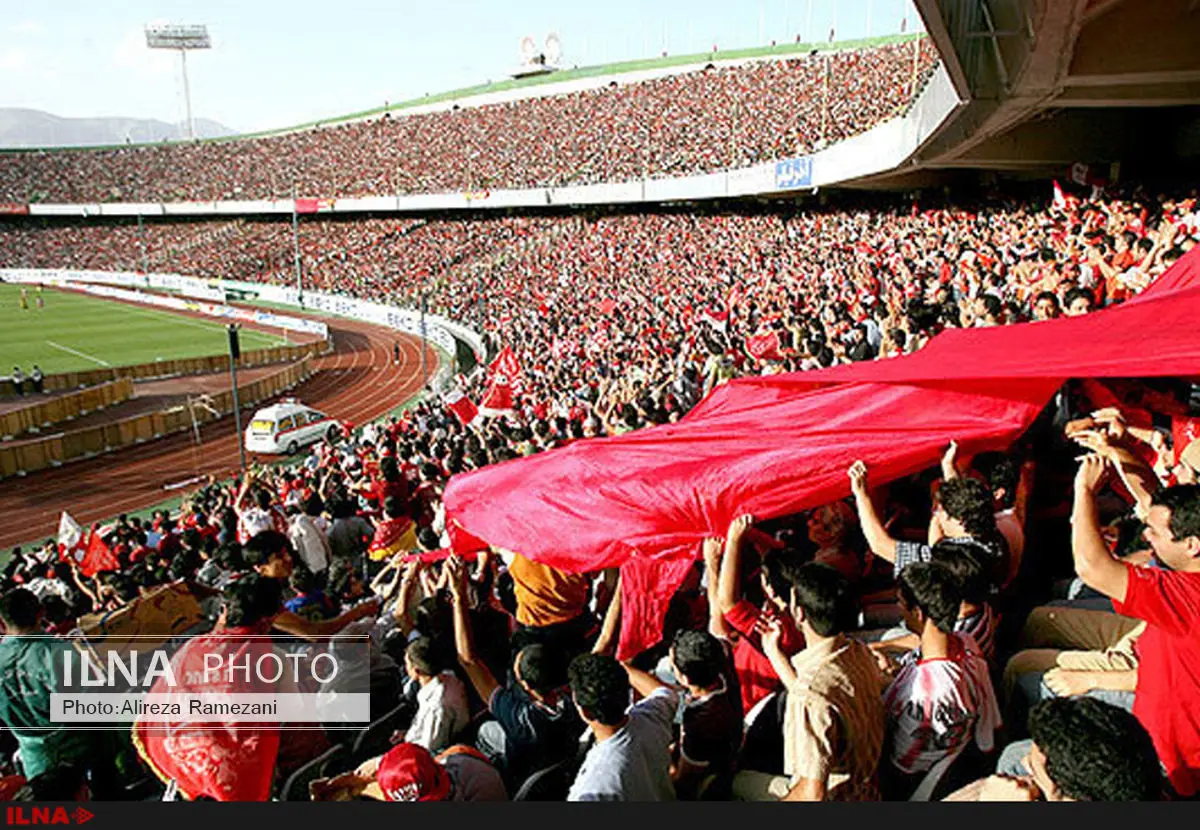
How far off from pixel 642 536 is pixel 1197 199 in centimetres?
998

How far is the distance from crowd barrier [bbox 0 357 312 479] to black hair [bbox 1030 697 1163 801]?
24.5 meters

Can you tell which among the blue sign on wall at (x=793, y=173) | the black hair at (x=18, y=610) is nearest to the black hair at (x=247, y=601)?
the black hair at (x=18, y=610)

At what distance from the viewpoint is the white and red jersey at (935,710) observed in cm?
260

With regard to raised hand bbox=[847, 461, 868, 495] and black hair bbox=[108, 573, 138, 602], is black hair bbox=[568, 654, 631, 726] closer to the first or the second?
raised hand bbox=[847, 461, 868, 495]

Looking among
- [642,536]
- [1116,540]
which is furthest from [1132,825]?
[642,536]

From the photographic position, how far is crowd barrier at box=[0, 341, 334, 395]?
28641mm

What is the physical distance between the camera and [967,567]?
9.71 ft

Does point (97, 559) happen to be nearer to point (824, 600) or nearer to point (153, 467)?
point (824, 600)

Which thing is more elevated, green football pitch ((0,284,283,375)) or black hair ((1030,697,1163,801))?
black hair ((1030,697,1163,801))

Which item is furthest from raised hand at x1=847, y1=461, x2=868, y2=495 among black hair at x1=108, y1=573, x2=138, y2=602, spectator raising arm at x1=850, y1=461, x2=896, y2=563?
black hair at x1=108, y1=573, x2=138, y2=602

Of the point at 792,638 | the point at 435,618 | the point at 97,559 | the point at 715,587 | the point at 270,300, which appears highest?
the point at 715,587

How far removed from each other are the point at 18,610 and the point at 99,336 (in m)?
43.1

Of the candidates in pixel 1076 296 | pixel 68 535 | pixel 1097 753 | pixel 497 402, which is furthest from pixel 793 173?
pixel 1097 753

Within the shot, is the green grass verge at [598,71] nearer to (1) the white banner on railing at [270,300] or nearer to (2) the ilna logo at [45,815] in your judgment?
(1) the white banner on railing at [270,300]
